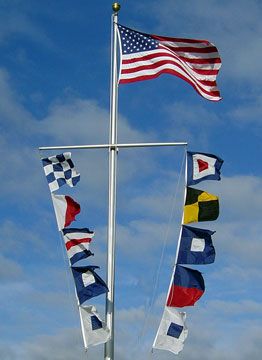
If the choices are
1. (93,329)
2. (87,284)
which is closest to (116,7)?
(87,284)

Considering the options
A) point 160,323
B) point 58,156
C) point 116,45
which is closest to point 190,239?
point 160,323

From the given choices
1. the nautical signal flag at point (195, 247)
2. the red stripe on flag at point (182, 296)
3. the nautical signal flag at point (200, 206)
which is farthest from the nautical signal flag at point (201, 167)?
the red stripe on flag at point (182, 296)

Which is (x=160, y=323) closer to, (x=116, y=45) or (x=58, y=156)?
(x=58, y=156)

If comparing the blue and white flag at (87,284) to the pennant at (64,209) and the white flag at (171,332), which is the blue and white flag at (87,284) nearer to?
the pennant at (64,209)

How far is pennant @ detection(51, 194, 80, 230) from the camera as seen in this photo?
26.5 meters

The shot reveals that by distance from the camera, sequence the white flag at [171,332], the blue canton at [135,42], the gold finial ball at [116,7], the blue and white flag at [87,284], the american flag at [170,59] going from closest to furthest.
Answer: the white flag at [171,332] → the blue and white flag at [87,284] → the american flag at [170,59] → the blue canton at [135,42] → the gold finial ball at [116,7]

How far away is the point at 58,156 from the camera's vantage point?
27.1 metres

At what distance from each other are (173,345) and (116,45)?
9.22 m

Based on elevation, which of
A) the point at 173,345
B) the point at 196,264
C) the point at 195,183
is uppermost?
the point at 195,183

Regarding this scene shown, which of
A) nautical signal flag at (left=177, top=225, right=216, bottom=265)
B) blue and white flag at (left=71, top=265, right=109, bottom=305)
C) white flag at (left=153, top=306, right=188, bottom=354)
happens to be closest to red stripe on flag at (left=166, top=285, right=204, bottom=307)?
white flag at (left=153, top=306, right=188, bottom=354)

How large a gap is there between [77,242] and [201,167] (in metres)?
4.18

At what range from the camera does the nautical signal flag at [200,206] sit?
86.6 ft

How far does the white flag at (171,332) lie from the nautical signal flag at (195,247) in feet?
4.82

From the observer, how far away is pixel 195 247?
26.0 m
